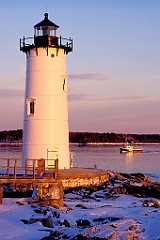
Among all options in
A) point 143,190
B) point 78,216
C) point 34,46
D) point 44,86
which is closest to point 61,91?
point 44,86

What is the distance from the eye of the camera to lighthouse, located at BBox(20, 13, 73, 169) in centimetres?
2756

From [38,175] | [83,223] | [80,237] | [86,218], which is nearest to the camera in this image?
[80,237]

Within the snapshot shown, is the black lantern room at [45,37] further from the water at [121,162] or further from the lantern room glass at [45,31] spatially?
the water at [121,162]

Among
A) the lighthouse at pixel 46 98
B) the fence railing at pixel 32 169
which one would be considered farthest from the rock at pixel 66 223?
the lighthouse at pixel 46 98

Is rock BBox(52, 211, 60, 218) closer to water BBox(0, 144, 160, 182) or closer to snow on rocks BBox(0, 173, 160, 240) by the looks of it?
snow on rocks BBox(0, 173, 160, 240)

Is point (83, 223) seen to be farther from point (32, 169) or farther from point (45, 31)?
point (45, 31)

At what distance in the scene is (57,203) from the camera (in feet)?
61.8

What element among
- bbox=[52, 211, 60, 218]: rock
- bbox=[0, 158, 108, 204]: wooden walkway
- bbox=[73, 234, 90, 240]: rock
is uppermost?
bbox=[0, 158, 108, 204]: wooden walkway

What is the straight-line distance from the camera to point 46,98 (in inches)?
1088

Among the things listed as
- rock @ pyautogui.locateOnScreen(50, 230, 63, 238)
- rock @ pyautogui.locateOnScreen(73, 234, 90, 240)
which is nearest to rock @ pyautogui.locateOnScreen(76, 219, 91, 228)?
rock @ pyautogui.locateOnScreen(50, 230, 63, 238)

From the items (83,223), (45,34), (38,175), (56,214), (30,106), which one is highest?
(45,34)

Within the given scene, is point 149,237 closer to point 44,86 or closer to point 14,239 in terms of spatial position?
point 14,239

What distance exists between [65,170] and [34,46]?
6895 mm

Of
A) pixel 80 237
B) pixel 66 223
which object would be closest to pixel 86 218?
pixel 66 223
